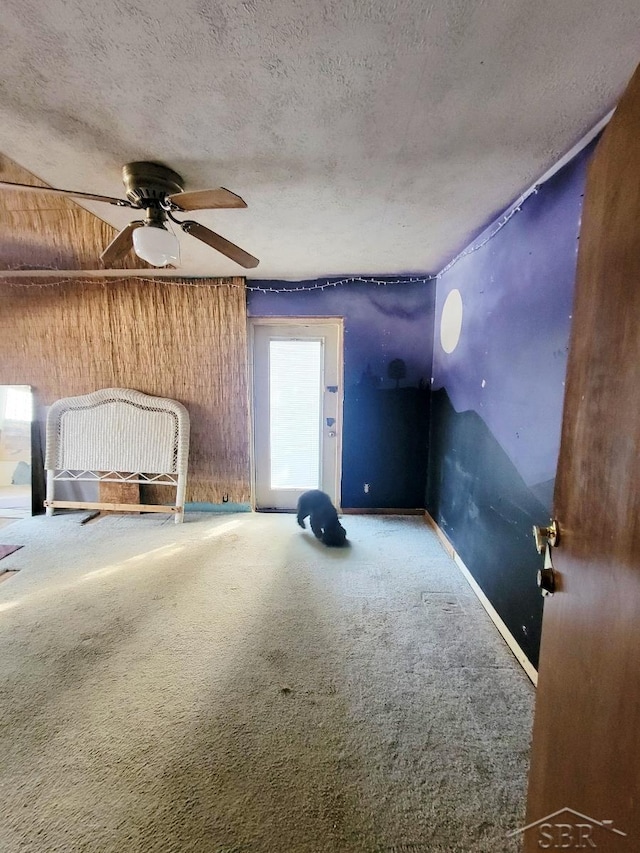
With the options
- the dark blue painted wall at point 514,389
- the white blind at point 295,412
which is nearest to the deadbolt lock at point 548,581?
the dark blue painted wall at point 514,389

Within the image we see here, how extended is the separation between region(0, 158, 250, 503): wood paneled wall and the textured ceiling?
163 centimetres

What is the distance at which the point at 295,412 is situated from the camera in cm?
356

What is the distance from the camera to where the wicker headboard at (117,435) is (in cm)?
341

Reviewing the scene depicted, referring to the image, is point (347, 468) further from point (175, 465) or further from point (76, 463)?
point (76, 463)

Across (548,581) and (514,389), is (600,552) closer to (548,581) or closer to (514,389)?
(548,581)

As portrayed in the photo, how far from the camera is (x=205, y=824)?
3.60 feet

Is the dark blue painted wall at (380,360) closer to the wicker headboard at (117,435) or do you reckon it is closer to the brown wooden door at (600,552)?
the wicker headboard at (117,435)

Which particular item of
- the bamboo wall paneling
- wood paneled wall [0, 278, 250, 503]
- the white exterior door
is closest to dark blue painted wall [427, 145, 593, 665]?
the white exterior door

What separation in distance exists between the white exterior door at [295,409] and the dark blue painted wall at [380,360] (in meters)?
0.12

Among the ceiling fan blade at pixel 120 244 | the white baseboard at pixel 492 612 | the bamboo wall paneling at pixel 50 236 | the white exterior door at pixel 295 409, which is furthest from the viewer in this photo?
the white exterior door at pixel 295 409

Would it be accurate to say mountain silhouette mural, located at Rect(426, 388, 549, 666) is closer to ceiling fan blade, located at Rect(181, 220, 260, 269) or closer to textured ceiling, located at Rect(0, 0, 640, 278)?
textured ceiling, located at Rect(0, 0, 640, 278)

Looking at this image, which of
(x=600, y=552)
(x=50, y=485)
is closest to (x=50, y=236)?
(x=50, y=485)

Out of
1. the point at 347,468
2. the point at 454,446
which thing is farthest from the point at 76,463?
the point at 454,446

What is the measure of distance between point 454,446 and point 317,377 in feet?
4.62
